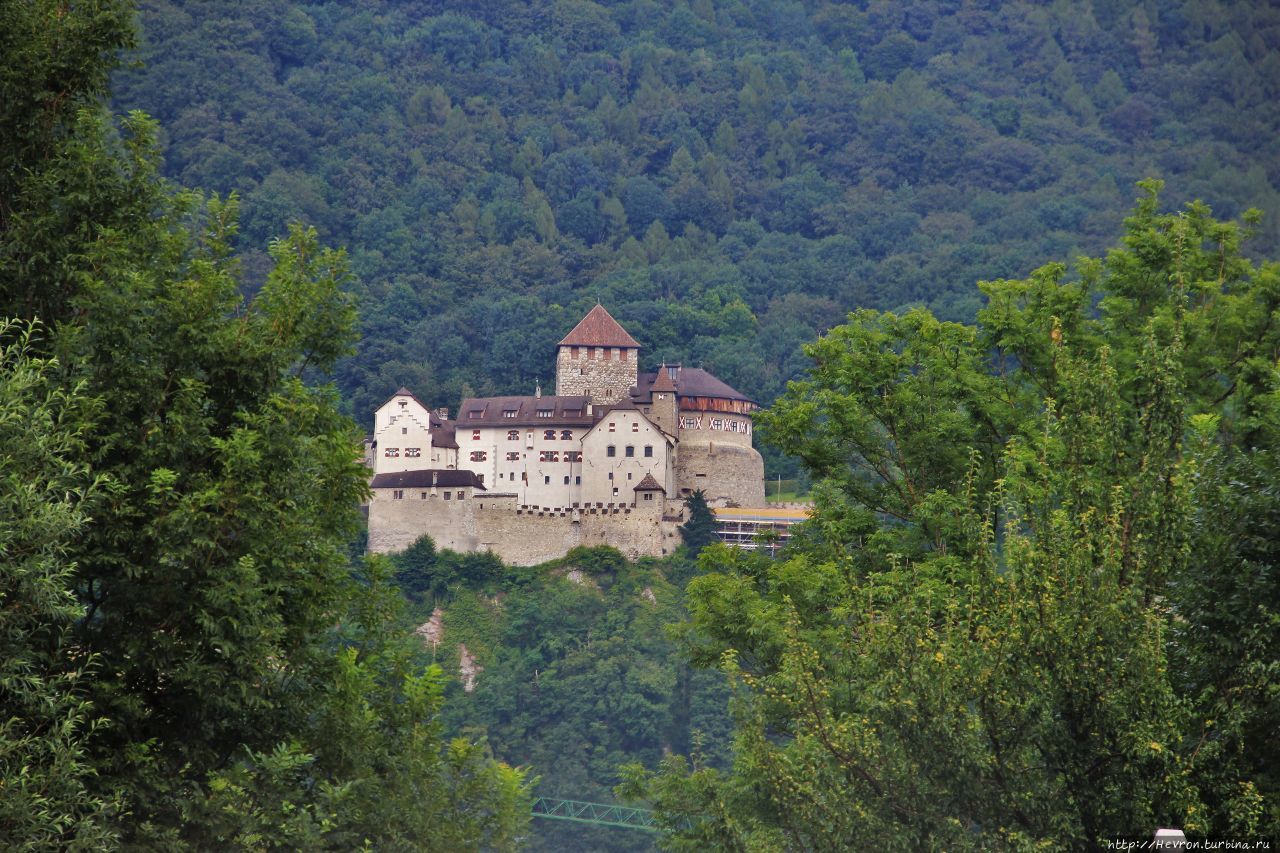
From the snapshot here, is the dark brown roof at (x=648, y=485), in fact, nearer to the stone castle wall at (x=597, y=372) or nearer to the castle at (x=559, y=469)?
the castle at (x=559, y=469)

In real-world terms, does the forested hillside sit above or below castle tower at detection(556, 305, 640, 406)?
above

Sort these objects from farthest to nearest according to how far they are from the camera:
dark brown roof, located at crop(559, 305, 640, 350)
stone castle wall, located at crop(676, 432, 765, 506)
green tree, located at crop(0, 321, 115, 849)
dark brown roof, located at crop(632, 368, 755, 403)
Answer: dark brown roof, located at crop(559, 305, 640, 350) < dark brown roof, located at crop(632, 368, 755, 403) < stone castle wall, located at crop(676, 432, 765, 506) < green tree, located at crop(0, 321, 115, 849)

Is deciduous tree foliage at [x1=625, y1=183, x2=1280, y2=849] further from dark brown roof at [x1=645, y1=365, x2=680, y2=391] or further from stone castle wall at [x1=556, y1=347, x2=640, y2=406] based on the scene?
stone castle wall at [x1=556, y1=347, x2=640, y2=406]

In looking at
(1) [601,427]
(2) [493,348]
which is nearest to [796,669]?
(1) [601,427]

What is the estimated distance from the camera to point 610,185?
171m

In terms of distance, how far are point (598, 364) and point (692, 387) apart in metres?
5.23

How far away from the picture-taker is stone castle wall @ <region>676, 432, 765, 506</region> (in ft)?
260

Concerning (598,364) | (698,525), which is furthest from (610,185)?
(698,525)

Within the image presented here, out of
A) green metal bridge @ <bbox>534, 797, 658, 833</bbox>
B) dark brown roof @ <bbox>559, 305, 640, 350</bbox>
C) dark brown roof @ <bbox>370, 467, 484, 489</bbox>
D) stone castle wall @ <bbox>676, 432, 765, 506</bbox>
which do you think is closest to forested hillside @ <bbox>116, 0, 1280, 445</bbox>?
dark brown roof @ <bbox>559, 305, 640, 350</bbox>

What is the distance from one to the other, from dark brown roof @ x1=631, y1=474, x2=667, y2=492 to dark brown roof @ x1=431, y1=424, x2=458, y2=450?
8.35 metres

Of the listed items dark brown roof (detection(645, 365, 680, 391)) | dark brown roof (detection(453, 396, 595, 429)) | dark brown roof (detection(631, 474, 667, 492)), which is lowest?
dark brown roof (detection(631, 474, 667, 492))

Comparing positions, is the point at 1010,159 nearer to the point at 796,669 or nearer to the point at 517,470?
the point at 517,470

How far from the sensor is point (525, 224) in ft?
520

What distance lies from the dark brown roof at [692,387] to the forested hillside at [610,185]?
25046 mm
